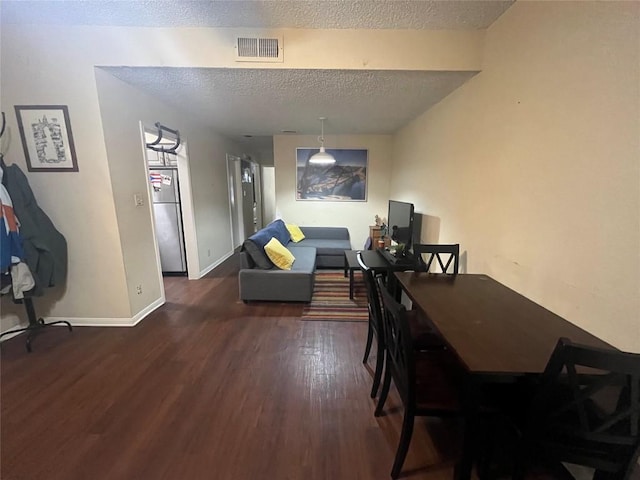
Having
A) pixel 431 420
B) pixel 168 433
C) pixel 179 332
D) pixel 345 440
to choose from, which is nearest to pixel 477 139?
pixel 431 420

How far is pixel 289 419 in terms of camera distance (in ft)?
5.41

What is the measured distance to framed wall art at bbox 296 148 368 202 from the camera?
525 cm

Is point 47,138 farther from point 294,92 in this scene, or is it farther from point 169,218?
point 294,92

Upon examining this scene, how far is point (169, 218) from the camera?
409 cm

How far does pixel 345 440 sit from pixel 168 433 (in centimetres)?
104

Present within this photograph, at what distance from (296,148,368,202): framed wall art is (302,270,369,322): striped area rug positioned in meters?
1.85

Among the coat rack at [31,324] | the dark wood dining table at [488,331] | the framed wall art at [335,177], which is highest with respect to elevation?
the framed wall art at [335,177]

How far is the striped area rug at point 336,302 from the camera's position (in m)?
3.00

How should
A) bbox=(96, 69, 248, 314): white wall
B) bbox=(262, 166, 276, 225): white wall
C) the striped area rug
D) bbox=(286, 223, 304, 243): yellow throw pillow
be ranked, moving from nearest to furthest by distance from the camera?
bbox=(96, 69, 248, 314): white wall → the striped area rug → bbox=(286, 223, 304, 243): yellow throw pillow → bbox=(262, 166, 276, 225): white wall

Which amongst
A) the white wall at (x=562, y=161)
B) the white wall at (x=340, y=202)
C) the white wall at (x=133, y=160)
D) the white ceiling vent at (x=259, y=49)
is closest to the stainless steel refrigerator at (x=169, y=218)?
the white wall at (x=133, y=160)

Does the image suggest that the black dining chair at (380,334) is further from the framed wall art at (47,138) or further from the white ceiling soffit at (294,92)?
the framed wall art at (47,138)

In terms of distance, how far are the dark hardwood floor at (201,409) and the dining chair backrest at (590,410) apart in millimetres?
648

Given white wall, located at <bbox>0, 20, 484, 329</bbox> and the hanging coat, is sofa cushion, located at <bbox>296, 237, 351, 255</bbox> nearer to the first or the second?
white wall, located at <bbox>0, 20, 484, 329</bbox>

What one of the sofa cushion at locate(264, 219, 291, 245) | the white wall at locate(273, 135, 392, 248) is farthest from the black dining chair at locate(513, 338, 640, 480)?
the white wall at locate(273, 135, 392, 248)
